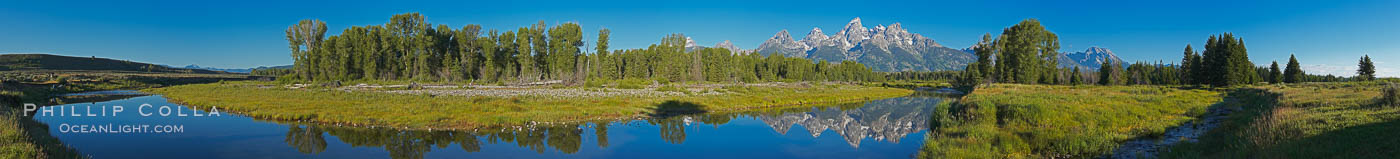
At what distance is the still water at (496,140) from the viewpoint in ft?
47.5

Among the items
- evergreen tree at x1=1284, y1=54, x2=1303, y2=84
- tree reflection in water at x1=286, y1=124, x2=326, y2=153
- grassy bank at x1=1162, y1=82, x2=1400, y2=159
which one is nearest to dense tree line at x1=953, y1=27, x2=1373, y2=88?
evergreen tree at x1=1284, y1=54, x2=1303, y2=84

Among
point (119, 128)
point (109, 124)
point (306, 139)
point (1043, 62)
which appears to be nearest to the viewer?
point (306, 139)

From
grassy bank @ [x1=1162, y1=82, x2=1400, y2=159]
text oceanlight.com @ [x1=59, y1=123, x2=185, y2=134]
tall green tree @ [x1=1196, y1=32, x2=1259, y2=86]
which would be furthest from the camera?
tall green tree @ [x1=1196, y1=32, x2=1259, y2=86]

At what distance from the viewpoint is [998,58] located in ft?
228

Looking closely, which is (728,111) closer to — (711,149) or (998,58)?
(711,149)

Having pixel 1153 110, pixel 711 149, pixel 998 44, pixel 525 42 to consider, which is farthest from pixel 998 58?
pixel 711 149

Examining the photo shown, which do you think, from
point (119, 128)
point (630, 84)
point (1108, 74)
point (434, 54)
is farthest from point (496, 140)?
point (1108, 74)

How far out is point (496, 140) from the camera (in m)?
16.7

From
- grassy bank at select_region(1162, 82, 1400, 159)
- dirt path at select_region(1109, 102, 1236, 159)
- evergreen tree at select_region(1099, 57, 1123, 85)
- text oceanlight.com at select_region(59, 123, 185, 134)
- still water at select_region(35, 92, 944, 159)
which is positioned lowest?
still water at select_region(35, 92, 944, 159)

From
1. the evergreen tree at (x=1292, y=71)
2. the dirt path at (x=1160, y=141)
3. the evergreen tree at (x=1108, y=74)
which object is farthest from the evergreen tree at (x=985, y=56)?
the dirt path at (x=1160, y=141)

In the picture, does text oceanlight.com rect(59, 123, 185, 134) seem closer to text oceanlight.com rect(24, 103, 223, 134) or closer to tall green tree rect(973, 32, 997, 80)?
text oceanlight.com rect(24, 103, 223, 134)

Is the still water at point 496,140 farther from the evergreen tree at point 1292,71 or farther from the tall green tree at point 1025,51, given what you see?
the evergreen tree at point 1292,71

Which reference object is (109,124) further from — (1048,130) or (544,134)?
(1048,130)

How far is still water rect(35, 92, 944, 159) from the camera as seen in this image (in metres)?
14.5
